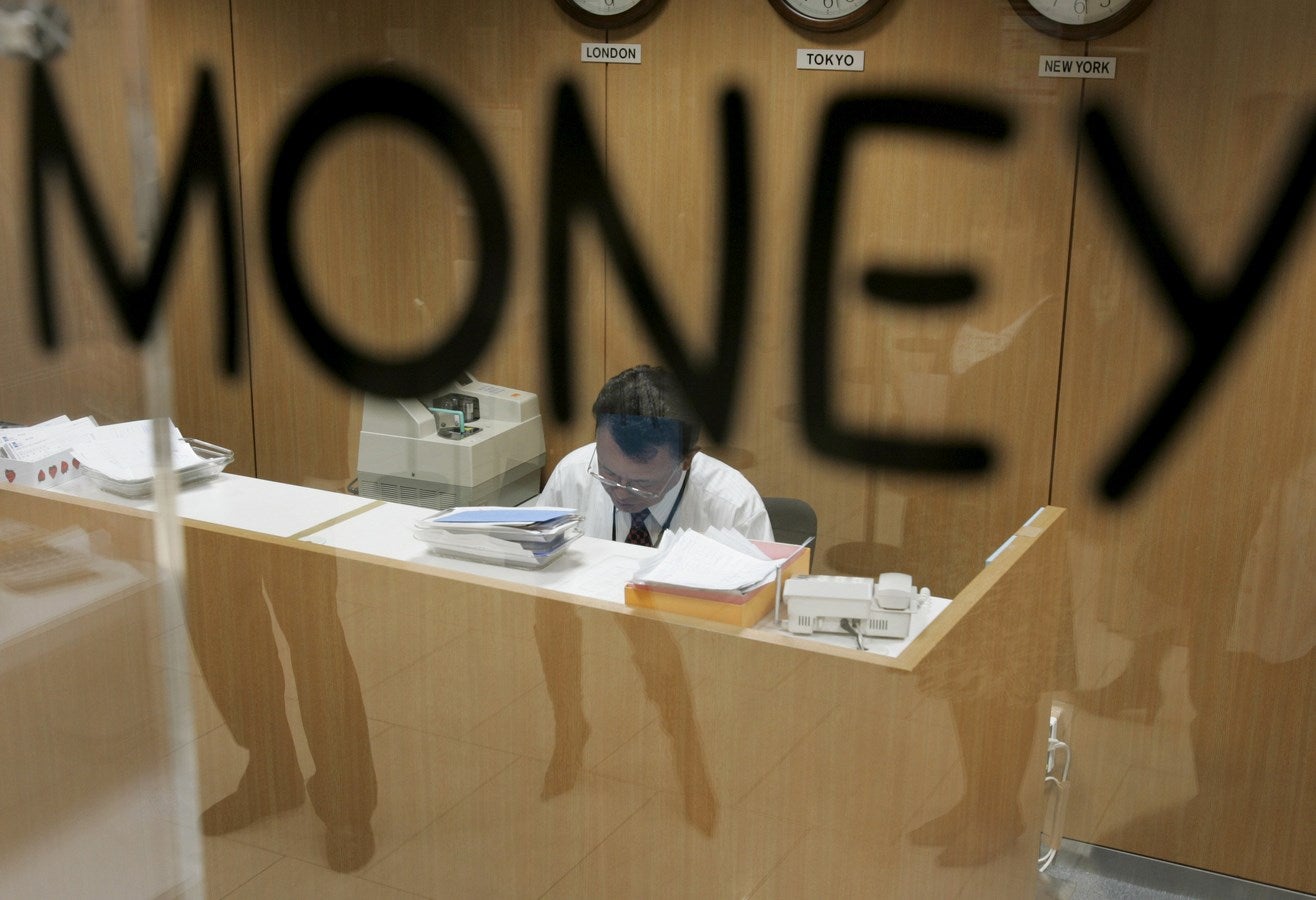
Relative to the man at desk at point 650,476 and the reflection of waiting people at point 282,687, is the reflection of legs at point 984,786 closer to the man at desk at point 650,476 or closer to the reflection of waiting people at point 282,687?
the man at desk at point 650,476

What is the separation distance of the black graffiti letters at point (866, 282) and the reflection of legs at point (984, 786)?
14.7 inches

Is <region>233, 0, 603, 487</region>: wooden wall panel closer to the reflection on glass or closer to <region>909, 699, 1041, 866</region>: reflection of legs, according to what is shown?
the reflection on glass

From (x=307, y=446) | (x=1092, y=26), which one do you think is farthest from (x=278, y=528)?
(x=1092, y=26)

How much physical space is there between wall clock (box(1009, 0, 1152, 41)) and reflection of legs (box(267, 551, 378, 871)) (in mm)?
1378

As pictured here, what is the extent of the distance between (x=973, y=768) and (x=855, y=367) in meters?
0.66

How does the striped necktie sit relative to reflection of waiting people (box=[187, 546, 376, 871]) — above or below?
above

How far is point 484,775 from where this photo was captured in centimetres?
203

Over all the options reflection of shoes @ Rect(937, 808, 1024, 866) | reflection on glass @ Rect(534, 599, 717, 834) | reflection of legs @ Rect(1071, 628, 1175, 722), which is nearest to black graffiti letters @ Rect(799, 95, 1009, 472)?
reflection on glass @ Rect(534, 599, 717, 834)

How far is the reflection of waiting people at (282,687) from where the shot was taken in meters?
2.09

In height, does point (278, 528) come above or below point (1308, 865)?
above

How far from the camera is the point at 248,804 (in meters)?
2.21

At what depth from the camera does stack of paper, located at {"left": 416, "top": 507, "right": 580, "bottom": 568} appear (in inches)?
75.4

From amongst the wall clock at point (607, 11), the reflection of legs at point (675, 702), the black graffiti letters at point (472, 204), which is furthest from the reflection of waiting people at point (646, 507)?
the wall clock at point (607, 11)

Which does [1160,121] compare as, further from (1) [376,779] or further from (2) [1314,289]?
(1) [376,779]
